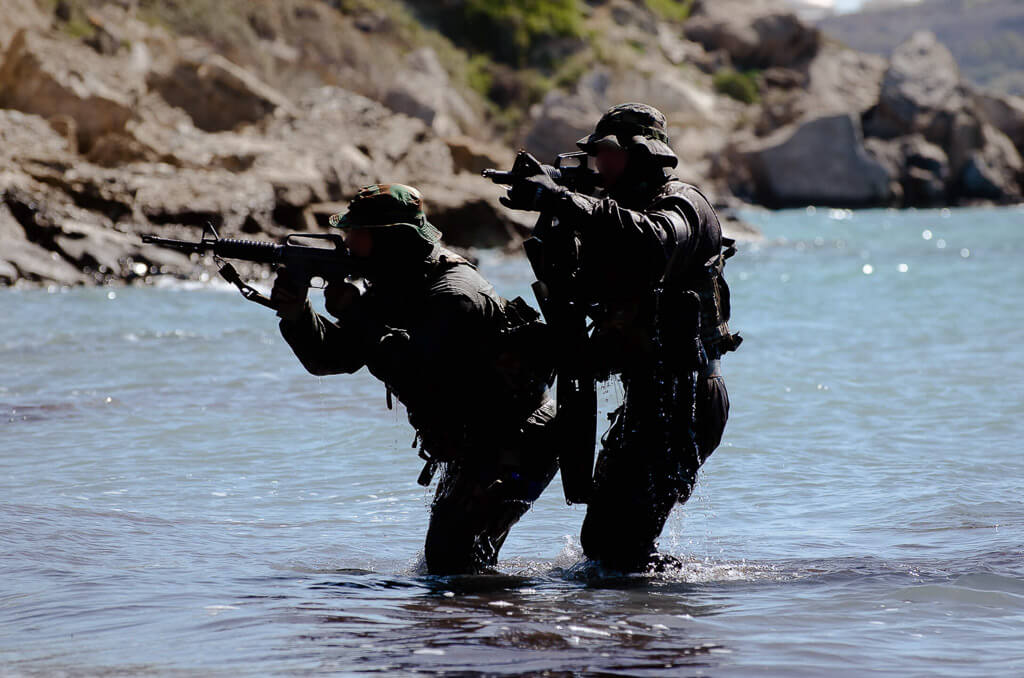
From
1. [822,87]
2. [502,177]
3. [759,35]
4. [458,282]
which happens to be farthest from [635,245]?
[759,35]

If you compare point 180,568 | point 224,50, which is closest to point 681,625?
point 180,568

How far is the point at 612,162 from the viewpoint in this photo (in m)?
4.45

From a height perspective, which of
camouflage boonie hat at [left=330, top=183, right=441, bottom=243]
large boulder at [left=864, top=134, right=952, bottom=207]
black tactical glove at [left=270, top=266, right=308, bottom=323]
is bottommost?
black tactical glove at [left=270, top=266, right=308, bottom=323]

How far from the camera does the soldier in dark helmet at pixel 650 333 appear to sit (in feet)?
13.9

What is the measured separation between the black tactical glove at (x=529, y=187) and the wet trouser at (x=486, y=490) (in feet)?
3.15

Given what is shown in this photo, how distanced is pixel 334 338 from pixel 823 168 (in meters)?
40.5

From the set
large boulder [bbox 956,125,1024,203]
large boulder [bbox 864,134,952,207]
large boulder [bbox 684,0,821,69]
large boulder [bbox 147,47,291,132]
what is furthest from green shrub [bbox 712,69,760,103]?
large boulder [bbox 147,47,291,132]

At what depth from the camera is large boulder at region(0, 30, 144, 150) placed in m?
20.1

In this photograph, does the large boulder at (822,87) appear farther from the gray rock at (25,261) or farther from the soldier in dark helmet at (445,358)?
the soldier in dark helmet at (445,358)

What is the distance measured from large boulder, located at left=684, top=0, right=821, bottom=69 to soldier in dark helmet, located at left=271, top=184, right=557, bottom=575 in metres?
60.2

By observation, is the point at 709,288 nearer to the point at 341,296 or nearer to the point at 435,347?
the point at 435,347

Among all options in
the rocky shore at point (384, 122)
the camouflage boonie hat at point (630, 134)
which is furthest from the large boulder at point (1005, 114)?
the camouflage boonie hat at point (630, 134)

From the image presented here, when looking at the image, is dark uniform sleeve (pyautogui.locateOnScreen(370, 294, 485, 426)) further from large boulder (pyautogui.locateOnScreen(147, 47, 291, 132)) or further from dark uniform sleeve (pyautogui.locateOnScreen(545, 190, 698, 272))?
large boulder (pyautogui.locateOnScreen(147, 47, 291, 132))

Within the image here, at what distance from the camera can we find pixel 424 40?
53.4 m
